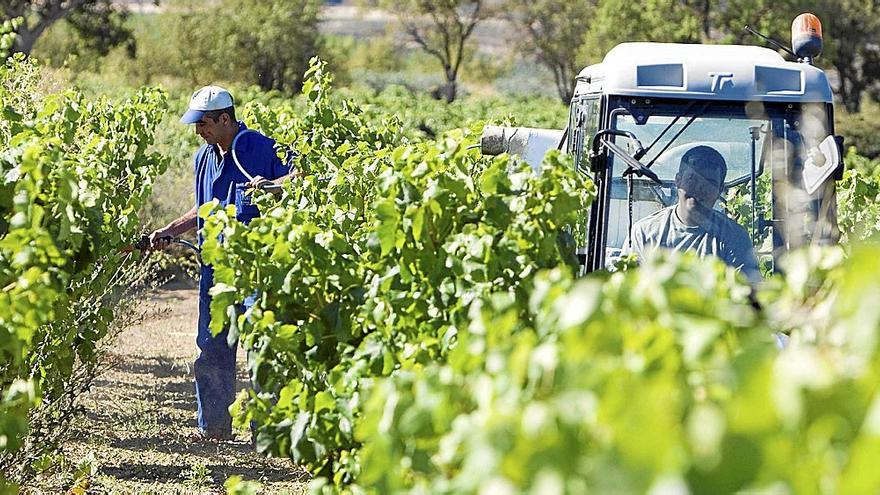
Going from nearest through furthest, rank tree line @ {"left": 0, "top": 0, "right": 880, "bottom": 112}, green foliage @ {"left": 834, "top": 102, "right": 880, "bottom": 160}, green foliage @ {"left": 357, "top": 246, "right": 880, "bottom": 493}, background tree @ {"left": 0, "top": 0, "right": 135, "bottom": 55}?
green foliage @ {"left": 357, "top": 246, "right": 880, "bottom": 493}
green foliage @ {"left": 834, "top": 102, "right": 880, "bottom": 160}
background tree @ {"left": 0, "top": 0, "right": 135, "bottom": 55}
tree line @ {"left": 0, "top": 0, "right": 880, "bottom": 112}

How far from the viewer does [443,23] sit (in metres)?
58.6

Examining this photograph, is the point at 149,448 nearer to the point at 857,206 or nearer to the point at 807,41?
the point at 807,41

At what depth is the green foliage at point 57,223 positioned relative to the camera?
10.6 feet

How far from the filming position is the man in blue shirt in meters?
7.00

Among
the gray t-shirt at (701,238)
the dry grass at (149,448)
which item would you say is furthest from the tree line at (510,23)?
the gray t-shirt at (701,238)

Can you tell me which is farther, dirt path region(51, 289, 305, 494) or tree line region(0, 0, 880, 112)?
tree line region(0, 0, 880, 112)

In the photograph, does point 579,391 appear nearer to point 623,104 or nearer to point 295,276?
point 295,276

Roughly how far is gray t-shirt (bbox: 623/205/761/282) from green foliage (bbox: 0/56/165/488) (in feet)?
6.98

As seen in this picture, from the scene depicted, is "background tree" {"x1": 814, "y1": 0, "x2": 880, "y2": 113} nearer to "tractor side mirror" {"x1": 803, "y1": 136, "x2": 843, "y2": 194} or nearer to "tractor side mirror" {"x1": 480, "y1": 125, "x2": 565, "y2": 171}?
"tractor side mirror" {"x1": 480, "y1": 125, "x2": 565, "y2": 171}

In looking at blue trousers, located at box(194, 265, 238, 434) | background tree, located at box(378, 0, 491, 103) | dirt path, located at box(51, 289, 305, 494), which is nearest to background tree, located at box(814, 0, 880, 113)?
background tree, located at box(378, 0, 491, 103)

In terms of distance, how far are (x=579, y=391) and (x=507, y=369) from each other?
35 centimetres

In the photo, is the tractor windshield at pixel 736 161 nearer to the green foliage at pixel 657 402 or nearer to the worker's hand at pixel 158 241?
the worker's hand at pixel 158 241

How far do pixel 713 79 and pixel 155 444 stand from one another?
398cm

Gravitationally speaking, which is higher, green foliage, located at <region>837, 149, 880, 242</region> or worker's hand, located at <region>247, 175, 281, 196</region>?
worker's hand, located at <region>247, 175, 281, 196</region>
